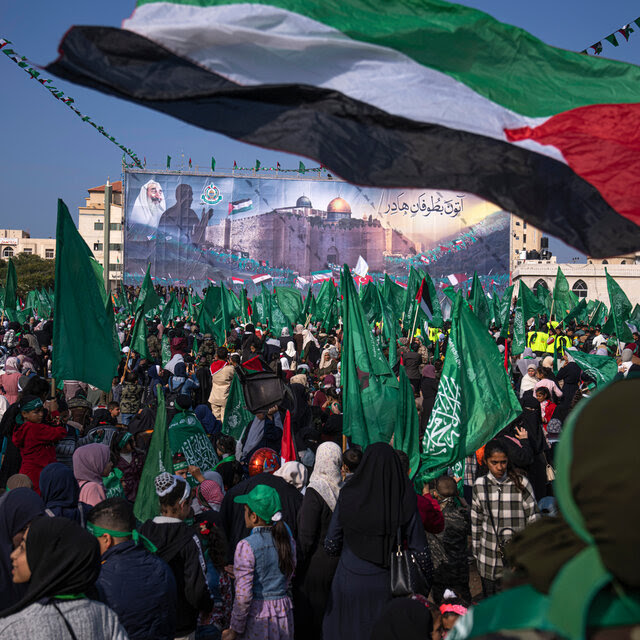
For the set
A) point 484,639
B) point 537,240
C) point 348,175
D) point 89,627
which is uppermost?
point 537,240

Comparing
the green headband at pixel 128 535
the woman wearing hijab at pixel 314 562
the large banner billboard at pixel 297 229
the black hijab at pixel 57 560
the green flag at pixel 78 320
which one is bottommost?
the woman wearing hijab at pixel 314 562

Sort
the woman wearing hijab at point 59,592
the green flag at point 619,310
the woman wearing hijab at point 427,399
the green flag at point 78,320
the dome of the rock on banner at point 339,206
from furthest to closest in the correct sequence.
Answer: the dome of the rock on banner at point 339,206 < the green flag at point 619,310 < the woman wearing hijab at point 427,399 < the green flag at point 78,320 < the woman wearing hijab at point 59,592

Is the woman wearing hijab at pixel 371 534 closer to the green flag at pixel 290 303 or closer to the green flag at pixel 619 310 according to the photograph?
the green flag at pixel 619 310

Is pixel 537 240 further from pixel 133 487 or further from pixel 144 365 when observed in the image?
pixel 133 487

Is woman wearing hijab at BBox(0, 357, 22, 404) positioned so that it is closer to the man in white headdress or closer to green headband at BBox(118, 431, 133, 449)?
green headband at BBox(118, 431, 133, 449)

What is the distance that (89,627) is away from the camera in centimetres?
218

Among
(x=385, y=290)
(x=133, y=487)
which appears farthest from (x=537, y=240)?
(x=133, y=487)

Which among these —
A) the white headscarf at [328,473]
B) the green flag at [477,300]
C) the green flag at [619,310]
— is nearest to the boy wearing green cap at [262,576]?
the white headscarf at [328,473]

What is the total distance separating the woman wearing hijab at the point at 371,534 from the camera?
11.0 feet

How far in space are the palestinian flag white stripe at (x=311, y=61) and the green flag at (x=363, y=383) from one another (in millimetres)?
3497

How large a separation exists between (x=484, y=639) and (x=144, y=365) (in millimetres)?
10570

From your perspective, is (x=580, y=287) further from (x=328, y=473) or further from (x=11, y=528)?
(x=11, y=528)

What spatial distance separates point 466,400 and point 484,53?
3.53m

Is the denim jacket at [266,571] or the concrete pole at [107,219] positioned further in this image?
the concrete pole at [107,219]
